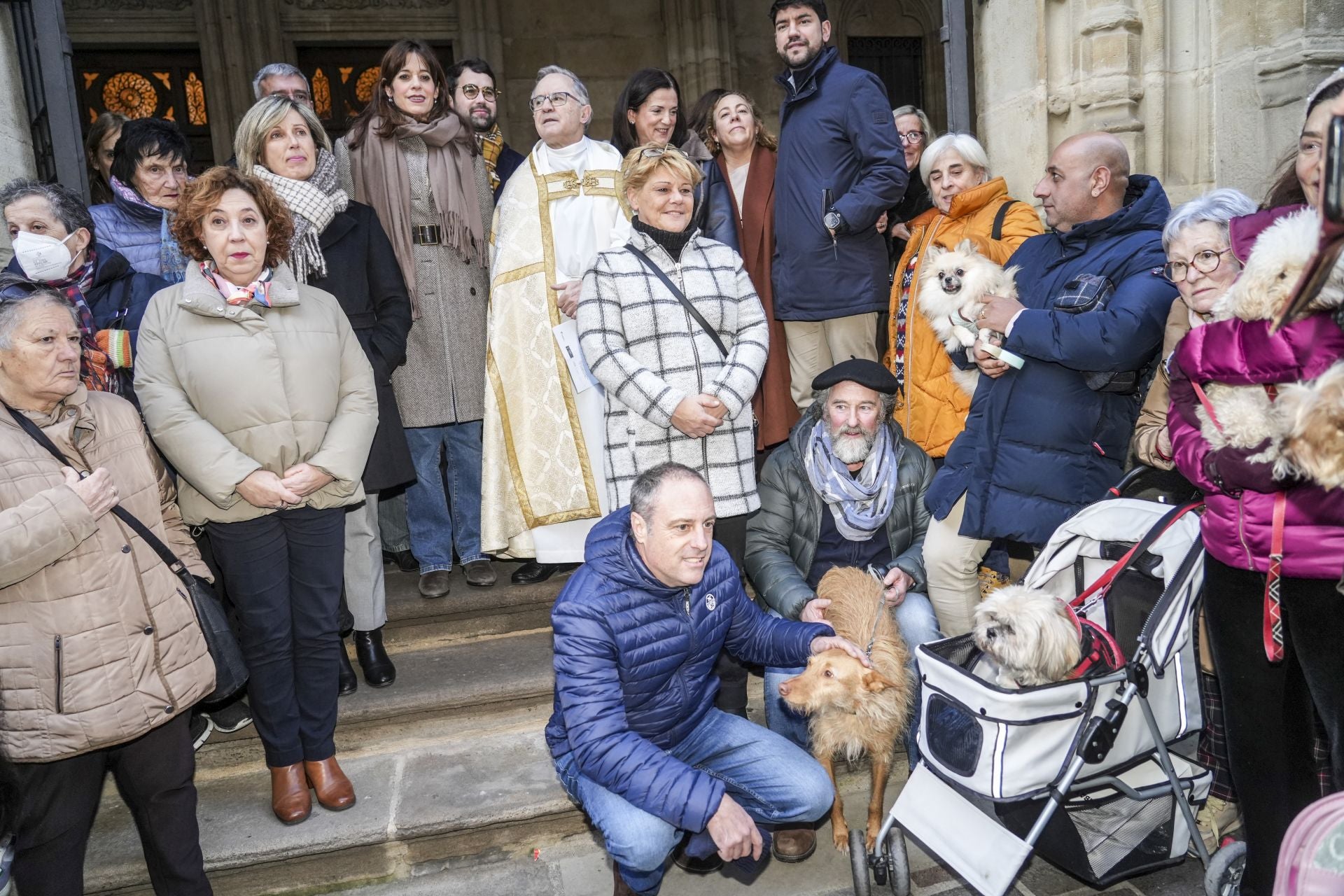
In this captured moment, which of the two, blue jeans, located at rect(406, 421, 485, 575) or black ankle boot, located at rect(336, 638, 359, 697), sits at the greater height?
blue jeans, located at rect(406, 421, 485, 575)

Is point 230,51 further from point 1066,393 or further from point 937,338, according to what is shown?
point 1066,393

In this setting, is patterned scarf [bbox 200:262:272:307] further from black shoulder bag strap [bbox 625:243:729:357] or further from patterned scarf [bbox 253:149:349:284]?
black shoulder bag strap [bbox 625:243:729:357]

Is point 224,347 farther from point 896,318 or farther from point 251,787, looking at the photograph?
point 896,318

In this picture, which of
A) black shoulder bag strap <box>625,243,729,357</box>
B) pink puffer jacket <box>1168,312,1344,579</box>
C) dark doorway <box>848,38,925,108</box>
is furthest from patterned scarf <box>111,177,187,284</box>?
dark doorway <box>848,38,925,108</box>

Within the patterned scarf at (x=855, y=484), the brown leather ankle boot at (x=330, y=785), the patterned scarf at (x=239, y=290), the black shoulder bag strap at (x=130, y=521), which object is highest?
the patterned scarf at (x=239, y=290)

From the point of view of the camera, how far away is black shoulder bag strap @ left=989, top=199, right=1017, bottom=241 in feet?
13.0

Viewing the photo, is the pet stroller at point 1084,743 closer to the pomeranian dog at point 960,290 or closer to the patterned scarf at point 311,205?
the pomeranian dog at point 960,290

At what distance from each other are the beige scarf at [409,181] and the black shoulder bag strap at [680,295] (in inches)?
42.1

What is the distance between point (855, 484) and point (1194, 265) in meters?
1.33

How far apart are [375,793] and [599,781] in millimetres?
1321

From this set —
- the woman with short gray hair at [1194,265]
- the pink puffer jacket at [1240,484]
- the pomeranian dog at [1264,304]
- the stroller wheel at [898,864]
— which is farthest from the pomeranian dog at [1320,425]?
the stroller wheel at [898,864]

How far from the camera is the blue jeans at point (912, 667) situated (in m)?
3.44

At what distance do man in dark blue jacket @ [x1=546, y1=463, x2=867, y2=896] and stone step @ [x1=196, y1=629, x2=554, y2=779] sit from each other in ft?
3.40

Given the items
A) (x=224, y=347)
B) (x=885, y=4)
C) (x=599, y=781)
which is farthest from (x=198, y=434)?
(x=885, y=4)
